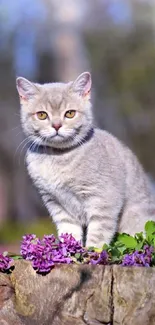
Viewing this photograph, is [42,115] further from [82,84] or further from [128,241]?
[128,241]

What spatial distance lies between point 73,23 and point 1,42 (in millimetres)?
3558

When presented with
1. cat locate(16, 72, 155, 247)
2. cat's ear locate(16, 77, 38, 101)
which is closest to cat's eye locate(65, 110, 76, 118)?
cat locate(16, 72, 155, 247)

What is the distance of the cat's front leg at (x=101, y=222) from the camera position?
4875mm

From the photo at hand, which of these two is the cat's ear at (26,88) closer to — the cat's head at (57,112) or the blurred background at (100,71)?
the cat's head at (57,112)

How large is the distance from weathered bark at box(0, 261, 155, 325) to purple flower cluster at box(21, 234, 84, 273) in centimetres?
6

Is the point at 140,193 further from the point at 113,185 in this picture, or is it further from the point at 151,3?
the point at 151,3

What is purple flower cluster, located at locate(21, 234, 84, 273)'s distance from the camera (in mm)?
3848

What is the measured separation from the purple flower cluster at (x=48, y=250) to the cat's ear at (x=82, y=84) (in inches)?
49.0

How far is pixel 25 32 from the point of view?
835 inches

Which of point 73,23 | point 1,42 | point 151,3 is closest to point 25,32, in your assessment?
point 1,42

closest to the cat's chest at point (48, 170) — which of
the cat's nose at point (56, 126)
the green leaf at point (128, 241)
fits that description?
the cat's nose at point (56, 126)

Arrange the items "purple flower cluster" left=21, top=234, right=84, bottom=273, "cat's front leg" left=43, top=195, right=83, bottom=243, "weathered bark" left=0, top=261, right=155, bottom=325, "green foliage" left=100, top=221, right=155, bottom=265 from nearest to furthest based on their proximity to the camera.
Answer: "weathered bark" left=0, top=261, right=155, bottom=325, "purple flower cluster" left=21, top=234, right=84, bottom=273, "green foliage" left=100, top=221, right=155, bottom=265, "cat's front leg" left=43, top=195, right=83, bottom=243

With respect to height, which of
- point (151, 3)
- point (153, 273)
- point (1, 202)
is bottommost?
point (153, 273)

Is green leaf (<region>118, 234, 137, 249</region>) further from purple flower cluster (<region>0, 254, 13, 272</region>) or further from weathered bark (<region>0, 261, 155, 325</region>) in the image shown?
purple flower cluster (<region>0, 254, 13, 272</region>)
